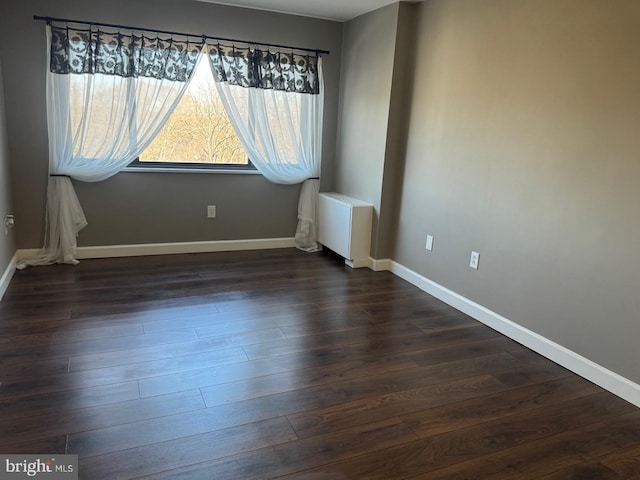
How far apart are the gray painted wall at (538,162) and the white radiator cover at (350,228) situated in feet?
2.00

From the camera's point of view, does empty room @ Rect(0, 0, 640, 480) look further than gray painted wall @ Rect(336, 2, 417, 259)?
No

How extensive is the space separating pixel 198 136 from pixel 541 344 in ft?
10.8

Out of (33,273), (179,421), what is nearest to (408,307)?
(179,421)

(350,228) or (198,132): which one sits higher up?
(198,132)

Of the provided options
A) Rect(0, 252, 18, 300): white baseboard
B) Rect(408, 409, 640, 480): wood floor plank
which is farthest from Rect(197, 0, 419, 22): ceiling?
Rect(408, 409, 640, 480): wood floor plank

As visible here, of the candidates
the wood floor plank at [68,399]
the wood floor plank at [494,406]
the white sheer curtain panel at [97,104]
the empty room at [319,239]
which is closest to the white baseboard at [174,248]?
the empty room at [319,239]

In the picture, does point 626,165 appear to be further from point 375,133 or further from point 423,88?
point 375,133

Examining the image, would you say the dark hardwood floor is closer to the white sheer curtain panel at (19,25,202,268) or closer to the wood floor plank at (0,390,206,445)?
the wood floor plank at (0,390,206,445)

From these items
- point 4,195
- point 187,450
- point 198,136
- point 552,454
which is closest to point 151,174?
point 198,136

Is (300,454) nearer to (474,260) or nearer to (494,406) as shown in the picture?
(494,406)

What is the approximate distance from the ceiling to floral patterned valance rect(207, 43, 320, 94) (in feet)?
1.14

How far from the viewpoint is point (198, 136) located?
4348 mm

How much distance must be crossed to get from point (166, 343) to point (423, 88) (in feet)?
8.72

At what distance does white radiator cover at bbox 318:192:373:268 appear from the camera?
Answer: 416 cm
